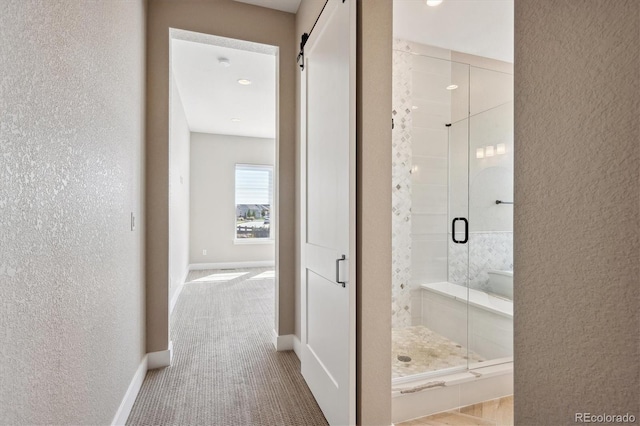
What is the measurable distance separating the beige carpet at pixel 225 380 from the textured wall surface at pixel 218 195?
3245 mm

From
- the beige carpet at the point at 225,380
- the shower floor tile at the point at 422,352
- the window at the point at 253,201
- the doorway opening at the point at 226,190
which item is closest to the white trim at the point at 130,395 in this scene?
the beige carpet at the point at 225,380

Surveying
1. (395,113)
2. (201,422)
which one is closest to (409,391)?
(201,422)

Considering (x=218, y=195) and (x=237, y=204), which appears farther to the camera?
(x=237, y=204)

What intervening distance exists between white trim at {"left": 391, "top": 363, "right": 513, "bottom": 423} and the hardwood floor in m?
0.03

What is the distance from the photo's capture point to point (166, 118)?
253 cm

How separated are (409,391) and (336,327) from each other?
0.61 m

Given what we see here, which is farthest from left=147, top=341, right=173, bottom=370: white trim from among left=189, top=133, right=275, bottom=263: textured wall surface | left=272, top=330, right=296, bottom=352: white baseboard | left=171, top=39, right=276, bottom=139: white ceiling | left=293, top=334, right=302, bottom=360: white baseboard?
left=189, top=133, right=275, bottom=263: textured wall surface

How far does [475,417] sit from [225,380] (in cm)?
161

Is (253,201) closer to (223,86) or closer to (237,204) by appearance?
(237,204)

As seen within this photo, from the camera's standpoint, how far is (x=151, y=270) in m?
2.47

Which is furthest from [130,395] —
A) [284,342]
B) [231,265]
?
[231,265]

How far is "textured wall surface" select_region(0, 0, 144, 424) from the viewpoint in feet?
2.79

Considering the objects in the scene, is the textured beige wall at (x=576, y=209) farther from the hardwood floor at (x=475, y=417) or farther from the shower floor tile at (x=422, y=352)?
the shower floor tile at (x=422, y=352)

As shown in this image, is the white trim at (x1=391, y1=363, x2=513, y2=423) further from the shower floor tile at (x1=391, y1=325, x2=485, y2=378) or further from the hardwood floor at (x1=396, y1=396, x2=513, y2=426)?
the shower floor tile at (x1=391, y1=325, x2=485, y2=378)
